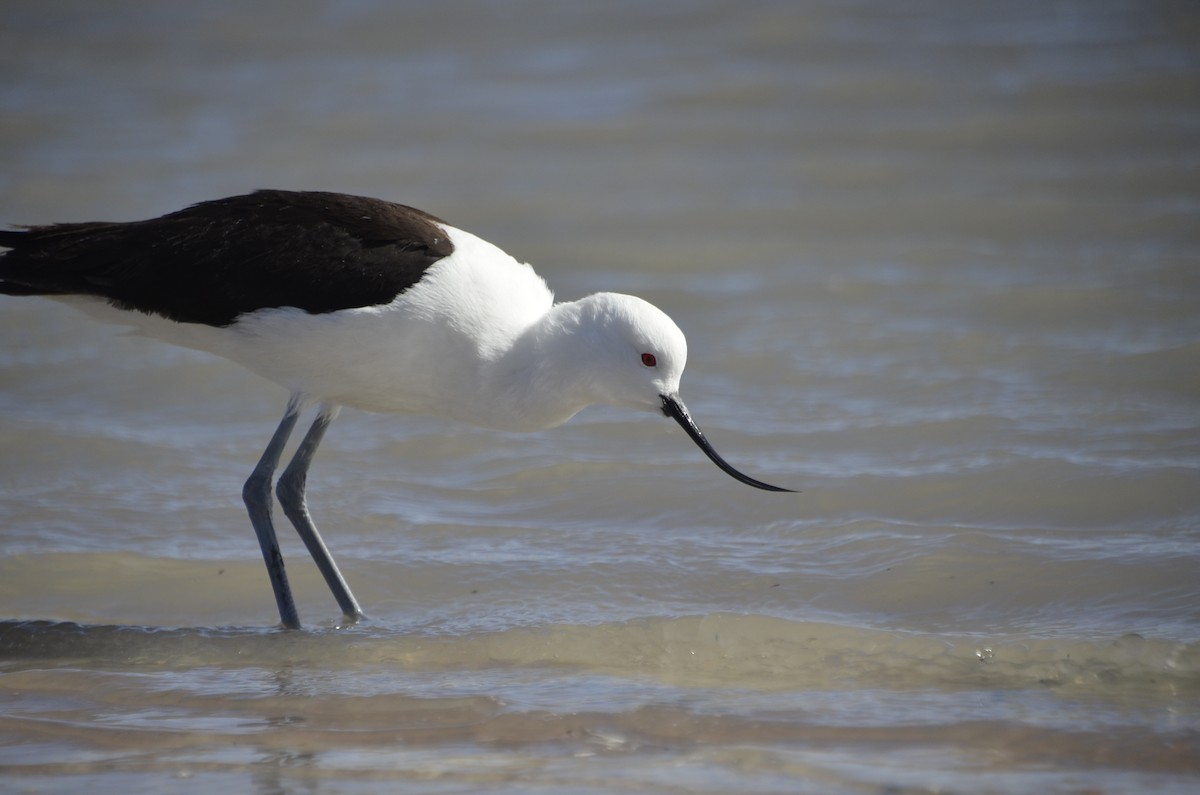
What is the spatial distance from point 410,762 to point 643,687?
870 millimetres

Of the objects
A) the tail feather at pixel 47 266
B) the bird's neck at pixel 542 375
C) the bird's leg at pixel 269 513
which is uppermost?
the tail feather at pixel 47 266

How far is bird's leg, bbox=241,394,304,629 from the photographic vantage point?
17.8 feet

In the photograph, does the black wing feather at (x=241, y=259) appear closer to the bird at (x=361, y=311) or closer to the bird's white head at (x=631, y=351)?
the bird at (x=361, y=311)

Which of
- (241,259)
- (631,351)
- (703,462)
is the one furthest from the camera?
(703,462)

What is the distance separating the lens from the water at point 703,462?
13.9 ft

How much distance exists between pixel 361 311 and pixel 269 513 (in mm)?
1011

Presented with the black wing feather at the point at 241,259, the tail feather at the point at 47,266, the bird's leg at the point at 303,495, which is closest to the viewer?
the black wing feather at the point at 241,259

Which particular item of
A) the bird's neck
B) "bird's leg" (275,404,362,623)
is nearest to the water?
"bird's leg" (275,404,362,623)

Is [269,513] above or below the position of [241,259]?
below

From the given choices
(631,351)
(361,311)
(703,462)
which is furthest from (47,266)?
(703,462)

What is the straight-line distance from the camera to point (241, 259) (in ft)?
17.4

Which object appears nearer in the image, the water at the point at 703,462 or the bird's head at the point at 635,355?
the water at the point at 703,462

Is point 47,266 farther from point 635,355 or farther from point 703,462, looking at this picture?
point 703,462

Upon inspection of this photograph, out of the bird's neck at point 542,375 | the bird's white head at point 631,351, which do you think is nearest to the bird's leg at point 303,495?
the bird's neck at point 542,375
